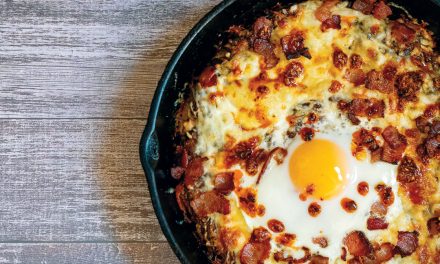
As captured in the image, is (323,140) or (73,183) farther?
(73,183)

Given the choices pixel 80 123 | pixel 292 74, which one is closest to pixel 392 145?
pixel 292 74

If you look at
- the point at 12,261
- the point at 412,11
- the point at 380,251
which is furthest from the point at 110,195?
the point at 412,11

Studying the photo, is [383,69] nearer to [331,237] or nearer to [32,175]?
[331,237]

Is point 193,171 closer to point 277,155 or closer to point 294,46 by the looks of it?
point 277,155

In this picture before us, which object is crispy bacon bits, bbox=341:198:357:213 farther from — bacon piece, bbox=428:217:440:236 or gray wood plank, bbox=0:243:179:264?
gray wood plank, bbox=0:243:179:264

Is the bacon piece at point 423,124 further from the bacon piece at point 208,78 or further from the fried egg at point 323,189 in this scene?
the bacon piece at point 208,78

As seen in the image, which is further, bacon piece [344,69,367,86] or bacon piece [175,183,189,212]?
bacon piece [175,183,189,212]

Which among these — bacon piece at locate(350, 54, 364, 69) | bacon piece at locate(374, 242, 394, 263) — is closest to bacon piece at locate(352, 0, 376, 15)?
bacon piece at locate(350, 54, 364, 69)
